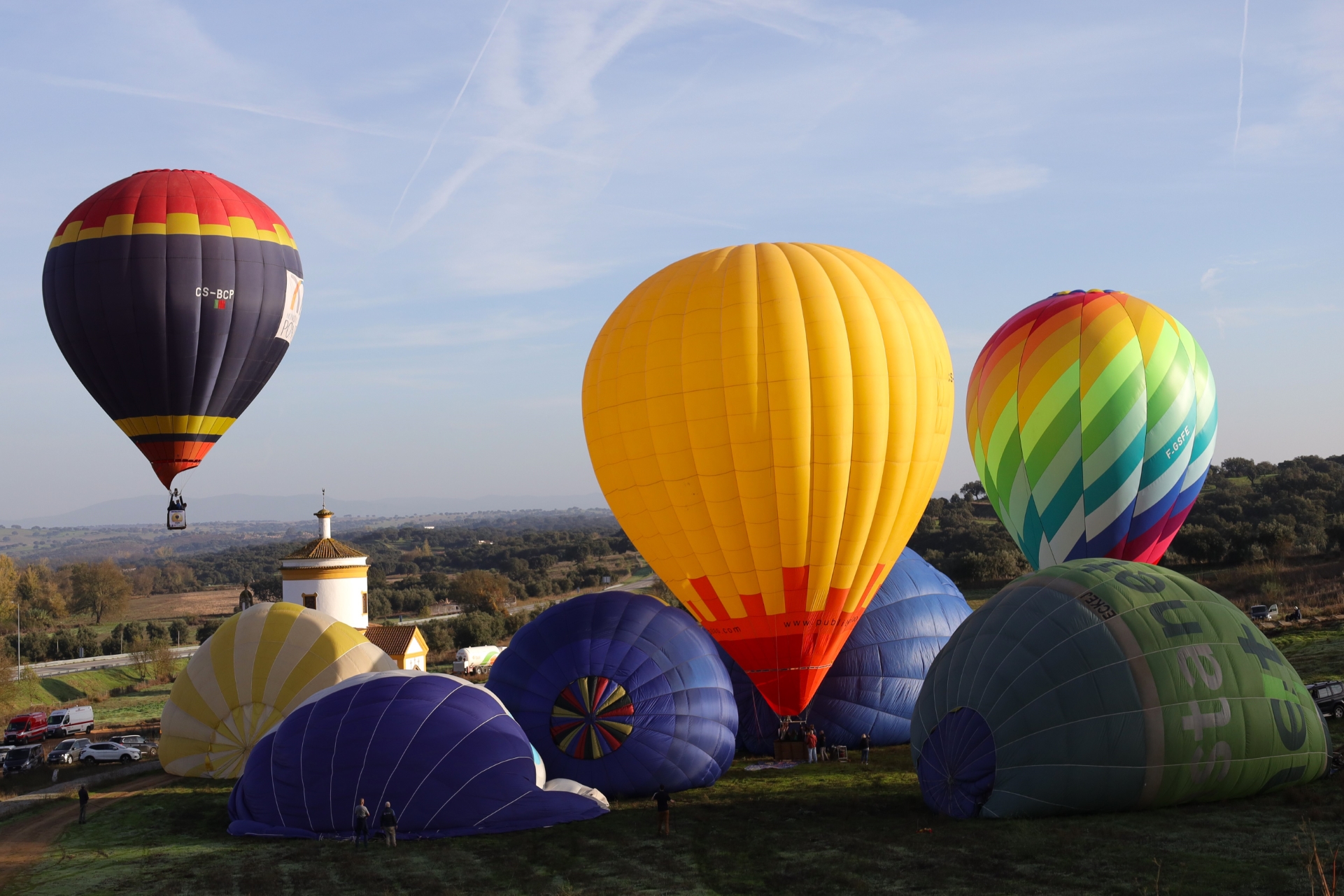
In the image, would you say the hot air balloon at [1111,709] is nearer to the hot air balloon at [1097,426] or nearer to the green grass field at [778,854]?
the green grass field at [778,854]

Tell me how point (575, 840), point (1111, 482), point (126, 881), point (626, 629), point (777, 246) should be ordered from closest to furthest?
1. point (126, 881)
2. point (575, 840)
3. point (626, 629)
4. point (777, 246)
5. point (1111, 482)

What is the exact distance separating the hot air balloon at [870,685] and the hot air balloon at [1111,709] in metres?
5.04

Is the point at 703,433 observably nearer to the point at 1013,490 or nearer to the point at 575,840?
the point at 575,840

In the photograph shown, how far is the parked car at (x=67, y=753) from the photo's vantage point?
2391 cm

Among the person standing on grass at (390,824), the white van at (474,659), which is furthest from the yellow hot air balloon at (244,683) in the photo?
the white van at (474,659)

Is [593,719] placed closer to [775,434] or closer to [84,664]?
[775,434]

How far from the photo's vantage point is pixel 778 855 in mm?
12555

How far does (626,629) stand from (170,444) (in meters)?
11.4

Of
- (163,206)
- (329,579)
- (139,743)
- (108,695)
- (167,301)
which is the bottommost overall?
(108,695)

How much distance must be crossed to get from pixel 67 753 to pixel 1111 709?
2143 cm

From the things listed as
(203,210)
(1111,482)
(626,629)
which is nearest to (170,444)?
(203,210)

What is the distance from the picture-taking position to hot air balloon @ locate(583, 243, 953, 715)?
1706 centimetres

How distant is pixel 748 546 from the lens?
17.5 m

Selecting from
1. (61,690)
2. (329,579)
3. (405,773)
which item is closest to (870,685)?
(405,773)
